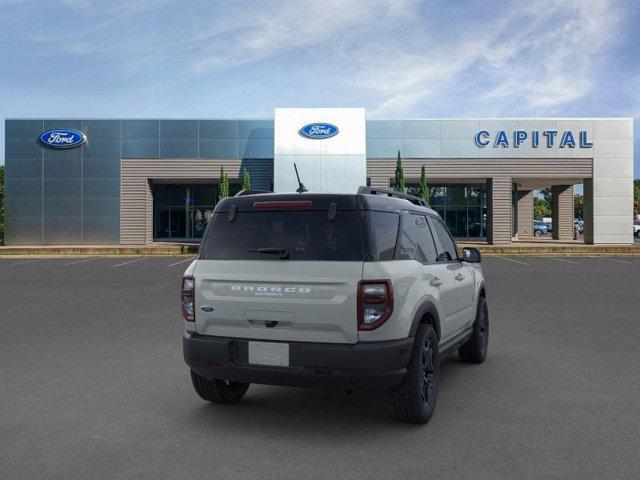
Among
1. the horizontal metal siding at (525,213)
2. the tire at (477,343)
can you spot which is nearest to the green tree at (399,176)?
the horizontal metal siding at (525,213)

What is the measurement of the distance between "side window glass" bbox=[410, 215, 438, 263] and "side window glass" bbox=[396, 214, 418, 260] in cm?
8

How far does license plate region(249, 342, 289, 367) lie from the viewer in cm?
409

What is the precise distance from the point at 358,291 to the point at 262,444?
1.28 m

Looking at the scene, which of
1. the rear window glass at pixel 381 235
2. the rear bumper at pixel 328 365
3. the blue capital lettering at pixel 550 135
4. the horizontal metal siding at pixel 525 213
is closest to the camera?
the rear bumper at pixel 328 365

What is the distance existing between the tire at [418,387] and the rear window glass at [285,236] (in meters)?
0.89

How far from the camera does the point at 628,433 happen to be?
13.9 feet

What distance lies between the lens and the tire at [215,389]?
4.80 m

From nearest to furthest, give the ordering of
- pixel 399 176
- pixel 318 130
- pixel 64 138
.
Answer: pixel 318 130, pixel 399 176, pixel 64 138

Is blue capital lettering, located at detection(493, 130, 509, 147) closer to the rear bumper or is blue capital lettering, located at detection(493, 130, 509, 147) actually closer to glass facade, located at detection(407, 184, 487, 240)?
glass facade, located at detection(407, 184, 487, 240)

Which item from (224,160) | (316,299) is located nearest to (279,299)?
(316,299)

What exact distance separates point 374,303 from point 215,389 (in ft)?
5.66

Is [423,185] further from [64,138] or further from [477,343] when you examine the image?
[477,343]

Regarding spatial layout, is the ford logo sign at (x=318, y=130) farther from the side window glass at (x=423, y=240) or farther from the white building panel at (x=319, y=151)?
the side window glass at (x=423, y=240)

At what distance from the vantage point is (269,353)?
4133 mm
